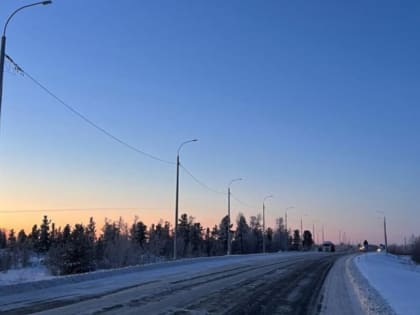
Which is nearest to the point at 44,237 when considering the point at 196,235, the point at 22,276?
the point at 196,235

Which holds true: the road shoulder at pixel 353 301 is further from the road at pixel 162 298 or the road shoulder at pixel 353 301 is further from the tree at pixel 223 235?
the tree at pixel 223 235

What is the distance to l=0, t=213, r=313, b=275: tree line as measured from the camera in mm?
55875

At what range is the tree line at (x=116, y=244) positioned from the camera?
183ft

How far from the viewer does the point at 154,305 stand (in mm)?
14375

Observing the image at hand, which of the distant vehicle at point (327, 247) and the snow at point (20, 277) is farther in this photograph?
the distant vehicle at point (327, 247)

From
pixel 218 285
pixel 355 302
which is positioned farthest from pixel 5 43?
pixel 355 302

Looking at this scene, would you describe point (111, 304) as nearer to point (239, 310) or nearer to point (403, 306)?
point (239, 310)

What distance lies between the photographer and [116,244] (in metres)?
74.8

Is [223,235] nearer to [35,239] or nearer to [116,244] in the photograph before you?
[35,239]

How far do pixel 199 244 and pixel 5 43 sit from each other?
147258mm

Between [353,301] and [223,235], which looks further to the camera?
[223,235]

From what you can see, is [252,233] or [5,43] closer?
[5,43]

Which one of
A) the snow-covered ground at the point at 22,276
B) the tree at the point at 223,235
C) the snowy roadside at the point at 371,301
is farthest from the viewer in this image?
the tree at the point at 223,235

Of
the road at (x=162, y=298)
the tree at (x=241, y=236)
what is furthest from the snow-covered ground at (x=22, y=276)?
the tree at (x=241, y=236)
